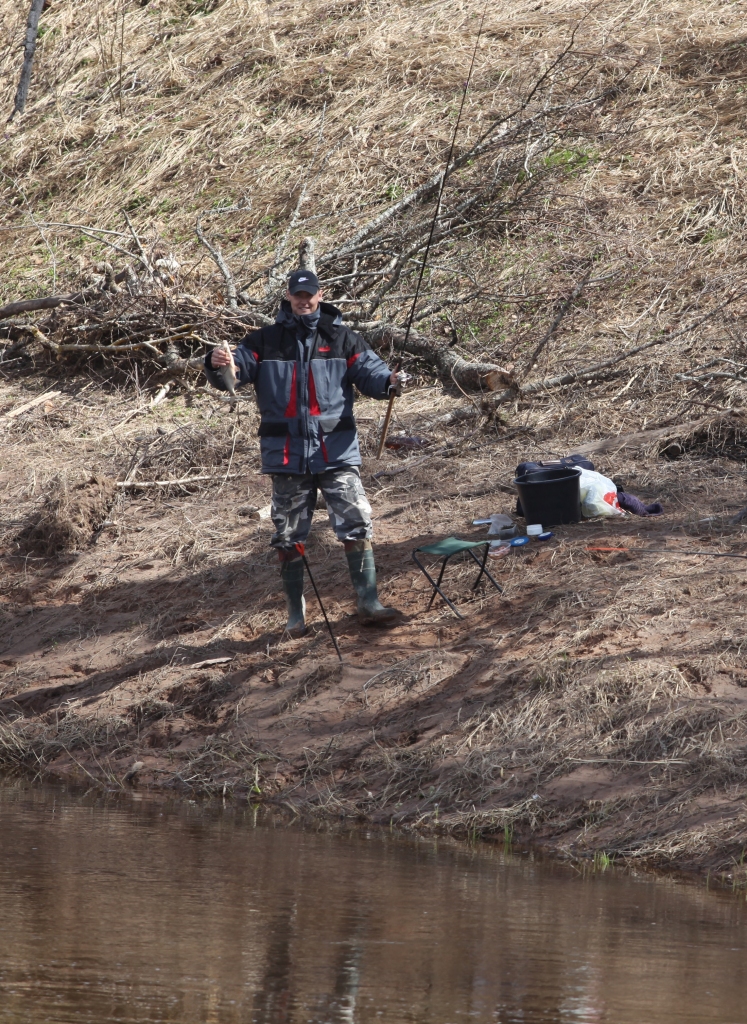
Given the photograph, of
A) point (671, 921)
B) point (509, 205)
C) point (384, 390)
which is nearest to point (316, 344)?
point (384, 390)

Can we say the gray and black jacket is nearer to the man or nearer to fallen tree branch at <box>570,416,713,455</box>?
the man

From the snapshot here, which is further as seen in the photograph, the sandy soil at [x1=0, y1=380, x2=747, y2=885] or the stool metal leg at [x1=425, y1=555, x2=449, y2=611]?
the stool metal leg at [x1=425, y1=555, x2=449, y2=611]

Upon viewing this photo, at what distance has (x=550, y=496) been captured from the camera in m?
8.01

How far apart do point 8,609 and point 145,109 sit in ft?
34.7

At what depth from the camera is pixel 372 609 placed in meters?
7.28

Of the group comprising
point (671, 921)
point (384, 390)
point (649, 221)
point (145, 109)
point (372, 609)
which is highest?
point (145, 109)

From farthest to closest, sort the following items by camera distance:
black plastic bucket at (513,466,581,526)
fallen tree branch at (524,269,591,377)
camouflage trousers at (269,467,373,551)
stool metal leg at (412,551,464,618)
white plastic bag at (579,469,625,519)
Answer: fallen tree branch at (524,269,591,377) < white plastic bag at (579,469,625,519) < black plastic bucket at (513,466,581,526) < stool metal leg at (412,551,464,618) < camouflage trousers at (269,467,373,551)

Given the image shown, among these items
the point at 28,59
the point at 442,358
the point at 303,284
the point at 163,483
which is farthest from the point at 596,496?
the point at 28,59

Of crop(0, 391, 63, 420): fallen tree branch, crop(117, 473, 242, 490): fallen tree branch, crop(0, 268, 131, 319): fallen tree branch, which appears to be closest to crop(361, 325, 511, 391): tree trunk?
crop(117, 473, 242, 490): fallen tree branch

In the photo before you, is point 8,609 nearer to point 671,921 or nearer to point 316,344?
point 316,344

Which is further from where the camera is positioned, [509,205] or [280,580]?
[509,205]

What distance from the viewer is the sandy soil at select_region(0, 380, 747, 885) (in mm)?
5789

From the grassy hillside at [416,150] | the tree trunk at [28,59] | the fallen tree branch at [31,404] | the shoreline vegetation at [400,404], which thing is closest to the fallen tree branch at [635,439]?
the shoreline vegetation at [400,404]

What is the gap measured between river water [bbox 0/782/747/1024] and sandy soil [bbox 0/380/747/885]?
524 millimetres
